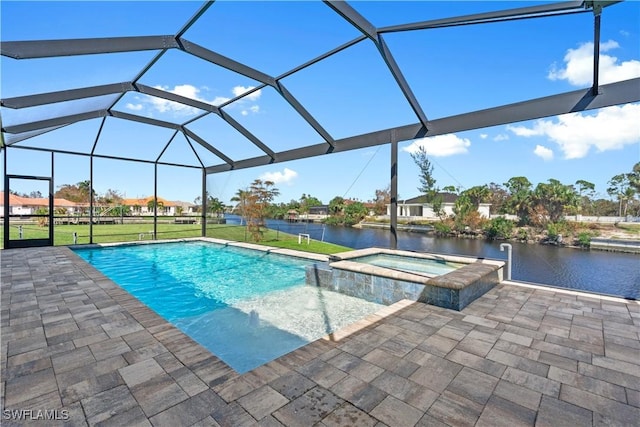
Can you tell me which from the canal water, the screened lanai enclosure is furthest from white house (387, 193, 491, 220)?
the screened lanai enclosure

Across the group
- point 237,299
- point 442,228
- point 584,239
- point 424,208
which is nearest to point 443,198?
point 424,208

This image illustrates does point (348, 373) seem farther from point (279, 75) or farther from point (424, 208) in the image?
point (424, 208)

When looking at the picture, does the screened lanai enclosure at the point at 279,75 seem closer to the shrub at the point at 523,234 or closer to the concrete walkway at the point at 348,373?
the concrete walkway at the point at 348,373

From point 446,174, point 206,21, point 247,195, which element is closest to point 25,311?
point 206,21

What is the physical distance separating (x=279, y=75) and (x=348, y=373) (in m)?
5.44

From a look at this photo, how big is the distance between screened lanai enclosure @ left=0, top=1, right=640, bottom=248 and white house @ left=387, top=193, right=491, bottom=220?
2253 mm

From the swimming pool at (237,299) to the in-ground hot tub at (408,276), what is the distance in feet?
0.84

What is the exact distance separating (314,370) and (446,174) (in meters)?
6.21

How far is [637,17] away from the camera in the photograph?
4078 mm

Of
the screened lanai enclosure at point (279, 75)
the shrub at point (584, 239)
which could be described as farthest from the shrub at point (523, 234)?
the screened lanai enclosure at point (279, 75)

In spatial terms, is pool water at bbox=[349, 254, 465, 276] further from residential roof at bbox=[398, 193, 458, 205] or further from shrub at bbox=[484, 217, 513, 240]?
shrub at bbox=[484, 217, 513, 240]

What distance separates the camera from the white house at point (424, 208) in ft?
29.6

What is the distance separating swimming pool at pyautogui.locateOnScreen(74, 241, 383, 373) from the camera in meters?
3.79

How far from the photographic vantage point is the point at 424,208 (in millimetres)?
9539
